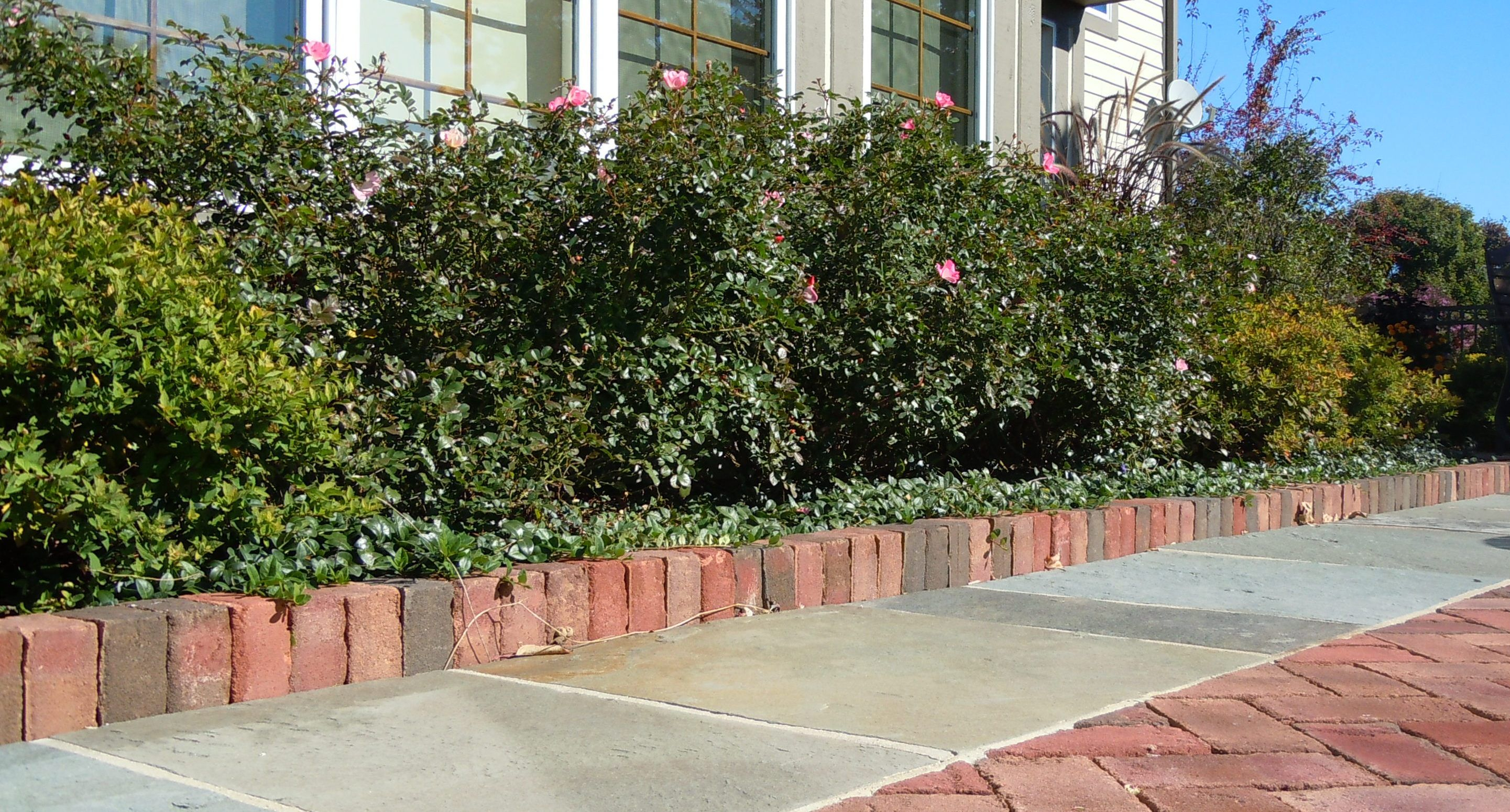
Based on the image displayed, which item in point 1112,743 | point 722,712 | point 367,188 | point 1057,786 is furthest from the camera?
point 367,188

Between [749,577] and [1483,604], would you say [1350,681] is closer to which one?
[1483,604]

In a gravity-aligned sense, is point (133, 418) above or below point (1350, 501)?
above

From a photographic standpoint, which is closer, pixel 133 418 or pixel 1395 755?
pixel 1395 755

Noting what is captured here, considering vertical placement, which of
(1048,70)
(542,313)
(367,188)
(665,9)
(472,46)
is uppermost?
(1048,70)

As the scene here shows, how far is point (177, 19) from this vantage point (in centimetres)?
535

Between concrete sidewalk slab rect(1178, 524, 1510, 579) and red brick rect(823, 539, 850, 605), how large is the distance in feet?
6.32

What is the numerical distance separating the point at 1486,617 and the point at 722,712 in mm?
2561

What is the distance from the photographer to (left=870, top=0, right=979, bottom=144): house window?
8430 mm

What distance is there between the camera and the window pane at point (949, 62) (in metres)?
8.77

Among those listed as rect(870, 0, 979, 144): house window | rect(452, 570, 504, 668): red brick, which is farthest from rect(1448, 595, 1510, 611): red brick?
rect(870, 0, 979, 144): house window

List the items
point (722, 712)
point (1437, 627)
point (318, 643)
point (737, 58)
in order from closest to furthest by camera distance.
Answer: point (722, 712)
point (318, 643)
point (1437, 627)
point (737, 58)

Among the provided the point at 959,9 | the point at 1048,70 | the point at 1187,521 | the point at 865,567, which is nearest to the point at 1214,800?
the point at 865,567

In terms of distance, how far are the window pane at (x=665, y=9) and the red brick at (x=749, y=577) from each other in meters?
4.13

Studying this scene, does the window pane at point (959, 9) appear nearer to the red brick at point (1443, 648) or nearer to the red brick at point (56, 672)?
the red brick at point (1443, 648)
